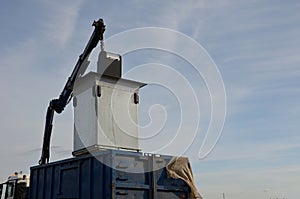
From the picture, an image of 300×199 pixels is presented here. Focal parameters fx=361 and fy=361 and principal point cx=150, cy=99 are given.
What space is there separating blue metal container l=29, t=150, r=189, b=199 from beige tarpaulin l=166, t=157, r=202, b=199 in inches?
4.0

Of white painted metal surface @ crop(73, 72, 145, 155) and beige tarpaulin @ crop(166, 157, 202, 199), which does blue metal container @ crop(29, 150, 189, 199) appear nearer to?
beige tarpaulin @ crop(166, 157, 202, 199)

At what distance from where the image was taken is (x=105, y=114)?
919cm

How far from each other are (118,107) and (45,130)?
5.76 meters

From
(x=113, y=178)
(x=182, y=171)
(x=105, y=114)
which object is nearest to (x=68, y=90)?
(x=105, y=114)

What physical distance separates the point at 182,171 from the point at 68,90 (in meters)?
5.83

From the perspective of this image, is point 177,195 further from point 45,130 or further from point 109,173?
point 45,130

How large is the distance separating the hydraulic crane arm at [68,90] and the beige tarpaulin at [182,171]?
4.92m

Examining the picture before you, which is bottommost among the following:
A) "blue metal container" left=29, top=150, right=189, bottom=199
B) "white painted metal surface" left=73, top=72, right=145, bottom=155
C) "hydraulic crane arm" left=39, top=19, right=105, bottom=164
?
"blue metal container" left=29, top=150, right=189, bottom=199

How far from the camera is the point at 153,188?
791 centimetres

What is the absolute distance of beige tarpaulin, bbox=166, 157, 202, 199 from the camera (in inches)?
330

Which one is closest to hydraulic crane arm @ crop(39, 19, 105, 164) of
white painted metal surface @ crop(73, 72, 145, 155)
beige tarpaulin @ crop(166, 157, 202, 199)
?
white painted metal surface @ crop(73, 72, 145, 155)

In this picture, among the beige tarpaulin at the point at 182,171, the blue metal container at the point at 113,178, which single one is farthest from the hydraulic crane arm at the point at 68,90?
the beige tarpaulin at the point at 182,171

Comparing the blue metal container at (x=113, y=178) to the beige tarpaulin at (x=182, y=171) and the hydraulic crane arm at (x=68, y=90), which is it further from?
the hydraulic crane arm at (x=68, y=90)

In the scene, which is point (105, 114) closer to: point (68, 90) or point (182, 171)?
point (182, 171)
